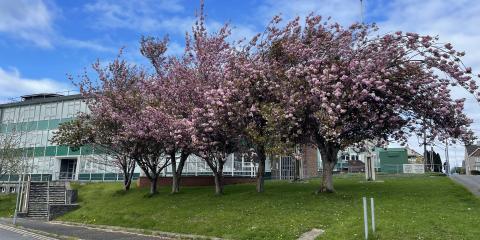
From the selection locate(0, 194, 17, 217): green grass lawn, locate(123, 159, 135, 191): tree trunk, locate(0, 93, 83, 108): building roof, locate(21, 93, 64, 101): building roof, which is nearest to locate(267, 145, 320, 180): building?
locate(123, 159, 135, 191): tree trunk

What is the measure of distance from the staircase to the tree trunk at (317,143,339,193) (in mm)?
20461

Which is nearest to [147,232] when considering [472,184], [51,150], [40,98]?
[472,184]

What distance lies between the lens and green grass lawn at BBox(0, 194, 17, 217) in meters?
34.0

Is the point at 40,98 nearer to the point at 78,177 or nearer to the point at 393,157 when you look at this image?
the point at 78,177

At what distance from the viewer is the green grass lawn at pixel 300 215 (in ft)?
41.0

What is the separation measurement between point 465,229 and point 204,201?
40.4 feet

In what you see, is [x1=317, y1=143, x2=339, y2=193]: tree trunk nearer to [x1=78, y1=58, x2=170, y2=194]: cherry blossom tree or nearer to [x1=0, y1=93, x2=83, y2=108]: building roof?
[x1=78, y1=58, x2=170, y2=194]: cherry blossom tree

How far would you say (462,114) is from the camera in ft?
60.1

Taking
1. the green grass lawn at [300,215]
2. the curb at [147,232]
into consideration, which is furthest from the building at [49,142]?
the curb at [147,232]

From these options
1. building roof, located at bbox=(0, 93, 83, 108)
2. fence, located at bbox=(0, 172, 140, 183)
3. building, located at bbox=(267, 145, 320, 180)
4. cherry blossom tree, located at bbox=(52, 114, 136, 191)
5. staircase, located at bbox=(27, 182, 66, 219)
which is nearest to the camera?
cherry blossom tree, located at bbox=(52, 114, 136, 191)

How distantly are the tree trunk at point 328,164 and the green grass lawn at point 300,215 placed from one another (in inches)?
21.5

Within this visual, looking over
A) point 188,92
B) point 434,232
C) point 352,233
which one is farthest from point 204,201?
point 434,232

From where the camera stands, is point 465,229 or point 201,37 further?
point 201,37

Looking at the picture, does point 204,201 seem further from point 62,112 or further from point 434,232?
point 62,112
